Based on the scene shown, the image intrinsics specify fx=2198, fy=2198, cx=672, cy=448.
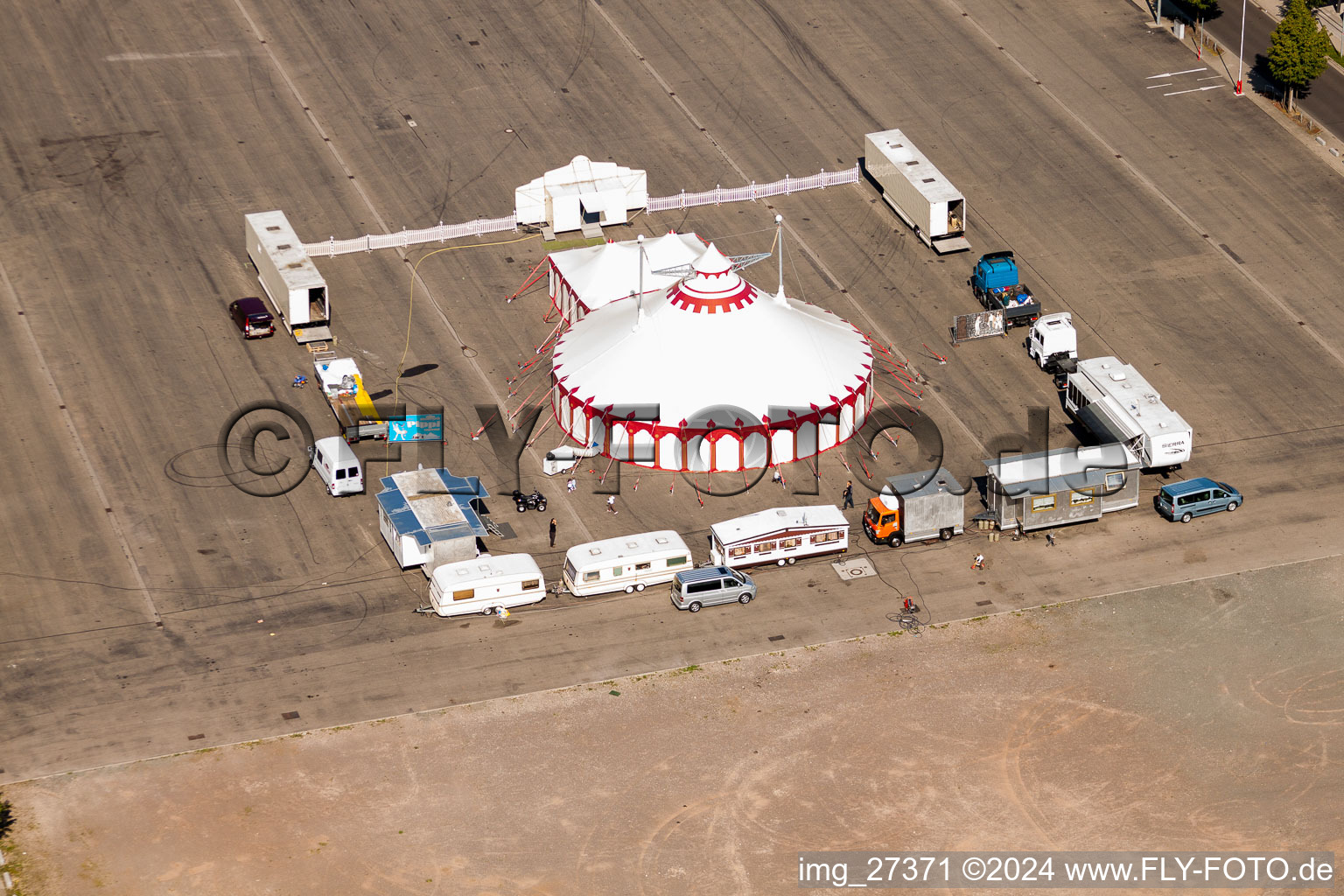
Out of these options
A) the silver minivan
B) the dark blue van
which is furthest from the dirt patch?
the dark blue van

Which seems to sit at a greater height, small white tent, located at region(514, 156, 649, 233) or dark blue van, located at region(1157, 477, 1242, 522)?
small white tent, located at region(514, 156, 649, 233)

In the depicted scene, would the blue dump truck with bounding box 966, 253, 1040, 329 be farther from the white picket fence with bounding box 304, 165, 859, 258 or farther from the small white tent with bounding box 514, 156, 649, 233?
the small white tent with bounding box 514, 156, 649, 233

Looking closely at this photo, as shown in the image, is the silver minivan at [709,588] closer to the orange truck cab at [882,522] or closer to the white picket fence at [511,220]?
the orange truck cab at [882,522]

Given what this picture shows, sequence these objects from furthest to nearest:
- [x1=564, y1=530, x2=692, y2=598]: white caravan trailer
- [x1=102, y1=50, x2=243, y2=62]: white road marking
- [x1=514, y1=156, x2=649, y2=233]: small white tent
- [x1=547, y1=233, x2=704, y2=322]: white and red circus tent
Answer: [x1=102, y1=50, x2=243, y2=62]: white road marking
[x1=514, y1=156, x2=649, y2=233]: small white tent
[x1=547, y1=233, x2=704, y2=322]: white and red circus tent
[x1=564, y1=530, x2=692, y2=598]: white caravan trailer

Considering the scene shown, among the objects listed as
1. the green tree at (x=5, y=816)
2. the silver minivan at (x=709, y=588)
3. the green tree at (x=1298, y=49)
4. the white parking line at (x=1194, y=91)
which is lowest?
the green tree at (x=5, y=816)

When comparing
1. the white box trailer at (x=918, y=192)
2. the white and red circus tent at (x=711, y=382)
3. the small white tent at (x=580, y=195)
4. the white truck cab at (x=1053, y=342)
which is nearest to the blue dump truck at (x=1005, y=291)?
the white truck cab at (x=1053, y=342)

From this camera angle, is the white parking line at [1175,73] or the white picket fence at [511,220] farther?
→ the white parking line at [1175,73]
